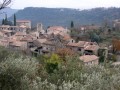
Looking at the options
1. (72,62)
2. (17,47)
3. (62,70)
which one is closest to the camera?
(62,70)

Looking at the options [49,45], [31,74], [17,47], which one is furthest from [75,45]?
[31,74]

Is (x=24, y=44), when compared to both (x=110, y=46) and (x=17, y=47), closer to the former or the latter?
(x=17, y=47)

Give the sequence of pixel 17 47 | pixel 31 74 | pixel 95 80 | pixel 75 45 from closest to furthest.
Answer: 1. pixel 95 80
2. pixel 31 74
3. pixel 75 45
4. pixel 17 47

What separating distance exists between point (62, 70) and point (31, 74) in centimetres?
283

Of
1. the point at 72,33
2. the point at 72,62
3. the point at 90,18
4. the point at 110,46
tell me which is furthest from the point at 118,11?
the point at 72,62

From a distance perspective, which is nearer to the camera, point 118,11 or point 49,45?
point 49,45

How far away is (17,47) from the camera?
46750 mm

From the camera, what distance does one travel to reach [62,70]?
12758 millimetres

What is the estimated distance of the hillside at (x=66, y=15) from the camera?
93.3 meters

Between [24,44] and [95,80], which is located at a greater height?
[95,80]

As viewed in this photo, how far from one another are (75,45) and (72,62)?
96.7 feet

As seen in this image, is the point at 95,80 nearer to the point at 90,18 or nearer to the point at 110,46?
the point at 110,46

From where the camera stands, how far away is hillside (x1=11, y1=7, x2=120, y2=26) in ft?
306

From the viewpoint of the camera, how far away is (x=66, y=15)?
11688 cm
